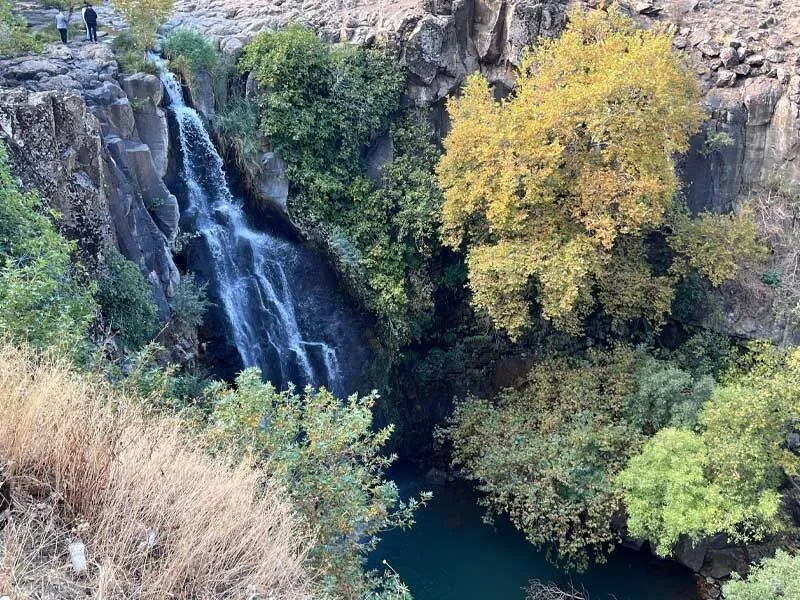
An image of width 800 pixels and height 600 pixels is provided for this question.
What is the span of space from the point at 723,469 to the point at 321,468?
737 cm

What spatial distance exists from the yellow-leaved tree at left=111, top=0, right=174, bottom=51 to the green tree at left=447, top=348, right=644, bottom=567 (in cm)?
1091

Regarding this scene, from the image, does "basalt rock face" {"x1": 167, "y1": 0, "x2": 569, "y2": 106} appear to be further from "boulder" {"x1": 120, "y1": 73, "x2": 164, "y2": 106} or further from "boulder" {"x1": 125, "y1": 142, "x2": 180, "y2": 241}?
"boulder" {"x1": 125, "y1": 142, "x2": 180, "y2": 241}

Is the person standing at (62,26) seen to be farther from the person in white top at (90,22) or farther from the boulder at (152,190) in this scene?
the boulder at (152,190)

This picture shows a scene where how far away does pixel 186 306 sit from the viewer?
1170cm

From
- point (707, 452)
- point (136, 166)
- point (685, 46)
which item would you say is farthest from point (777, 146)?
point (136, 166)

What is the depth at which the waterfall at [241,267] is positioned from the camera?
13.2 m

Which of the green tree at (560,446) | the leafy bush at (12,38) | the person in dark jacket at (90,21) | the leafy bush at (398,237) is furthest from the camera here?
the leafy bush at (398,237)

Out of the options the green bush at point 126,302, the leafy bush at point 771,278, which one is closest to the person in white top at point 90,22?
the green bush at point 126,302

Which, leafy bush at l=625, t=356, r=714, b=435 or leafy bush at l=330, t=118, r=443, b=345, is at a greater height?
leafy bush at l=330, t=118, r=443, b=345

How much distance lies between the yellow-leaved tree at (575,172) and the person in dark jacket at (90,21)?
817cm

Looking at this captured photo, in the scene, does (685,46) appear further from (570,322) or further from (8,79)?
(8,79)

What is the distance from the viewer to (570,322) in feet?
40.8

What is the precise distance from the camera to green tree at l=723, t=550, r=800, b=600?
28.2 feet

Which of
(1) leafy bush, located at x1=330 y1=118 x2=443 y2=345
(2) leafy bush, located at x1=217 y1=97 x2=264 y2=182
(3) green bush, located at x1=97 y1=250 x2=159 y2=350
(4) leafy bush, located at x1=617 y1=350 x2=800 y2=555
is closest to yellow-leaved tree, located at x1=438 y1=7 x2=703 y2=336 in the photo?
(1) leafy bush, located at x1=330 y1=118 x2=443 y2=345
